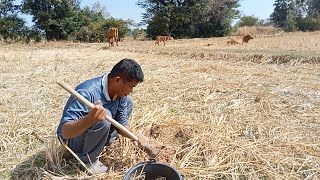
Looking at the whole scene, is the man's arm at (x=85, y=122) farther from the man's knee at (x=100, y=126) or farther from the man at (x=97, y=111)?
the man's knee at (x=100, y=126)

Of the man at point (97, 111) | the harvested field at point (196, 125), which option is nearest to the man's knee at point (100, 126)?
the man at point (97, 111)

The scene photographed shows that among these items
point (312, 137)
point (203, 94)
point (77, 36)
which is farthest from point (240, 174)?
point (77, 36)

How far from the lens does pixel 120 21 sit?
2470 centimetres

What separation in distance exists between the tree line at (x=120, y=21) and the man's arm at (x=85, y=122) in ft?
69.0

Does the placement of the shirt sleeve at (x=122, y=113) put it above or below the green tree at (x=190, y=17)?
below

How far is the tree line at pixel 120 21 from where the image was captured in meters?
23.2

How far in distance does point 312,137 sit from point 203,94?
1549mm

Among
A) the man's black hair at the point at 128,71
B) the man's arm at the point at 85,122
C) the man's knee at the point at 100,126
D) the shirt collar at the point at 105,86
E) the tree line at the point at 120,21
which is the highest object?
the tree line at the point at 120,21

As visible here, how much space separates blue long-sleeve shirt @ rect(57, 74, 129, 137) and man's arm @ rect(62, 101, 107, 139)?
0.20 ft

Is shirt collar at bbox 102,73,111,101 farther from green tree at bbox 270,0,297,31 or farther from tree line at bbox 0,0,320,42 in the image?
green tree at bbox 270,0,297,31

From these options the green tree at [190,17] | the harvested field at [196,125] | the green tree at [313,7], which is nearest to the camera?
the harvested field at [196,125]

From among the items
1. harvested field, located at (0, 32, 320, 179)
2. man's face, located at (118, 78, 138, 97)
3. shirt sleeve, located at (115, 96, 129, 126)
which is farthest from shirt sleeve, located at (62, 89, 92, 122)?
harvested field, located at (0, 32, 320, 179)

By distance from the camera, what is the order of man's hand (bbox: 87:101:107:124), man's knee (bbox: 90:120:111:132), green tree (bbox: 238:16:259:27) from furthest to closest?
green tree (bbox: 238:16:259:27) < man's knee (bbox: 90:120:111:132) < man's hand (bbox: 87:101:107:124)

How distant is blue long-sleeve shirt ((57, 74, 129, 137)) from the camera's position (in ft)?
6.73
